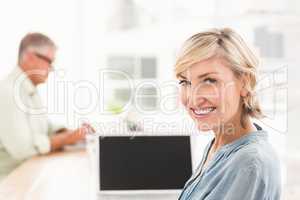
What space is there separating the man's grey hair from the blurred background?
396 millimetres

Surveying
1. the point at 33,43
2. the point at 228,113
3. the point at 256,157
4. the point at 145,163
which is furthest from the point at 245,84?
the point at 33,43

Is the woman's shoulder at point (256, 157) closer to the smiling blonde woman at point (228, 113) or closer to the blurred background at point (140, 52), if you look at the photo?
the smiling blonde woman at point (228, 113)

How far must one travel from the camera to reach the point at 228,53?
0.91m

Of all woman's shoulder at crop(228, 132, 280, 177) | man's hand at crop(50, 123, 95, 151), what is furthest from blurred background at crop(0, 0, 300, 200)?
woman's shoulder at crop(228, 132, 280, 177)

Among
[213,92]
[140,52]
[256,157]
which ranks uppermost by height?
[140,52]

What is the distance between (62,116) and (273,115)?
1.27 metres

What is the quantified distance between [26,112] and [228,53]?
57.8 inches

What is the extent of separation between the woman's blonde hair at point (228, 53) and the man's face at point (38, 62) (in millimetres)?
1321

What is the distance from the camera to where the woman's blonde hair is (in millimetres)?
917

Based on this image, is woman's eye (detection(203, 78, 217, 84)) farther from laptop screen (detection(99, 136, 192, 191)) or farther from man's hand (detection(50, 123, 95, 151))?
man's hand (detection(50, 123, 95, 151))

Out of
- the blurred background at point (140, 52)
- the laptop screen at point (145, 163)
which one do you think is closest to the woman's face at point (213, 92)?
the laptop screen at point (145, 163)

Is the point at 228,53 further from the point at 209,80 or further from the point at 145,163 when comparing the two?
the point at 145,163

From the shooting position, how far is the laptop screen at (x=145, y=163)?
4.82 ft

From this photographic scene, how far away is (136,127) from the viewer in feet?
6.17
